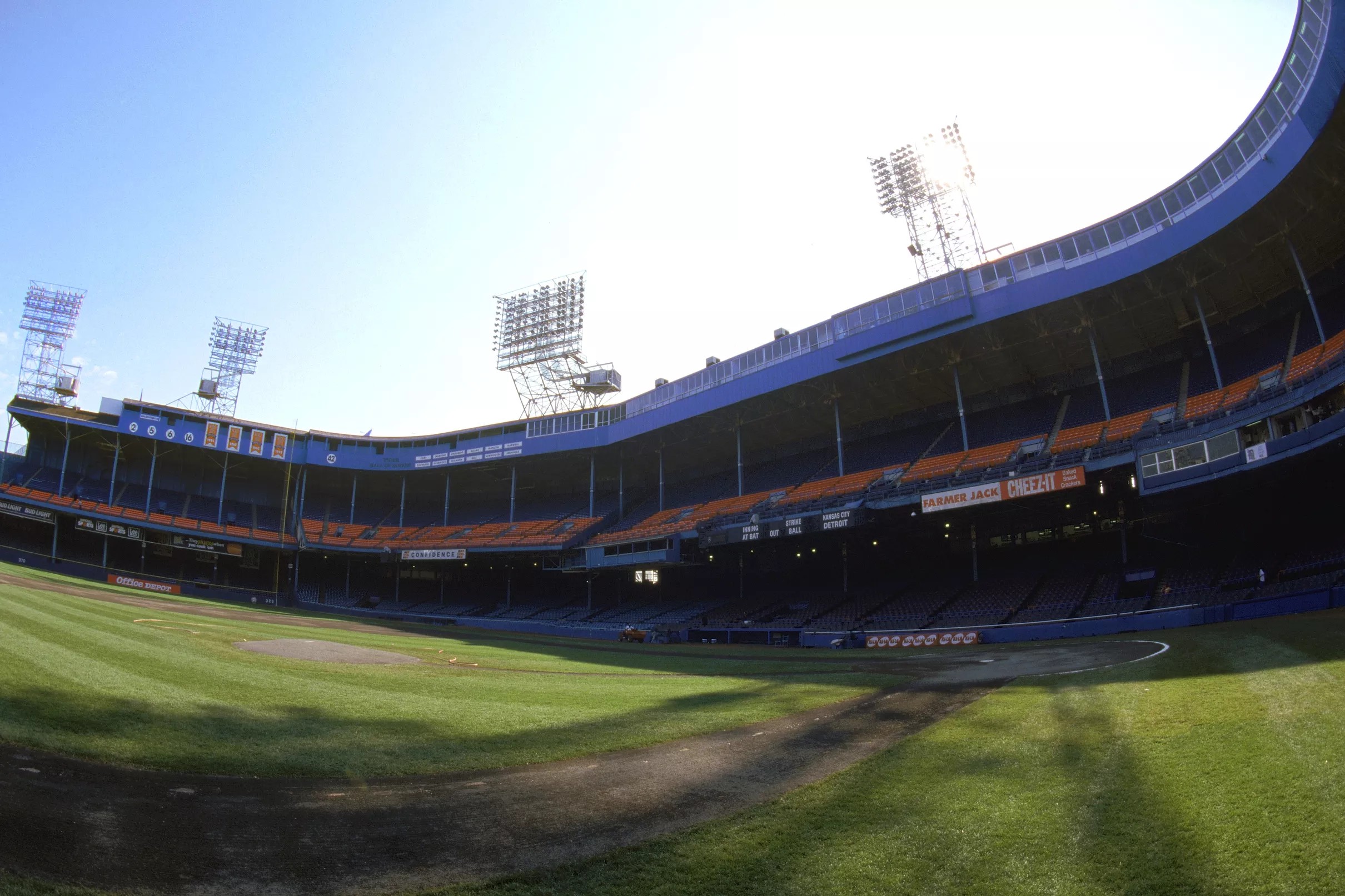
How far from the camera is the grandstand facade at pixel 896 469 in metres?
27.3

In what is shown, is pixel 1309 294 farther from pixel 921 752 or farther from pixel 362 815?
pixel 362 815

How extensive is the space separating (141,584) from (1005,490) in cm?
5869

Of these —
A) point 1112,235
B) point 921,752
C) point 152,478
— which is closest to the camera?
point 921,752

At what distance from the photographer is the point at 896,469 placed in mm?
40500

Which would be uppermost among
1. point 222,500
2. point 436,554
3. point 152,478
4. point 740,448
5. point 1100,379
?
point 1100,379

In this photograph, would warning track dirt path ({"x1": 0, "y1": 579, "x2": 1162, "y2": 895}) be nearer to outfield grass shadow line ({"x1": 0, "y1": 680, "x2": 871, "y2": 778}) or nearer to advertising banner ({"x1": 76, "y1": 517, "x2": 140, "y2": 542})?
outfield grass shadow line ({"x1": 0, "y1": 680, "x2": 871, "y2": 778})

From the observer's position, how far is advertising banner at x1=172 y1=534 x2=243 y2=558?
55.9m

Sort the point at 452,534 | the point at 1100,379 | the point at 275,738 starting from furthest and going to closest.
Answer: the point at 452,534, the point at 1100,379, the point at 275,738

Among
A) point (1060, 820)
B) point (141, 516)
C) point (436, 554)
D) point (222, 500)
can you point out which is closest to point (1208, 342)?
point (1060, 820)

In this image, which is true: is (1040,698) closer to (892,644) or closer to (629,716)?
(629,716)

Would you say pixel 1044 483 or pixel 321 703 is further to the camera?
pixel 1044 483

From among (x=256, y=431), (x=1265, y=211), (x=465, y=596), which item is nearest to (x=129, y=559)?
(x=256, y=431)

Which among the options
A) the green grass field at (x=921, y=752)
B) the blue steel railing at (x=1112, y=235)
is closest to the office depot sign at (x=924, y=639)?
the green grass field at (x=921, y=752)

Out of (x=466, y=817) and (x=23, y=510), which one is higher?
(x=23, y=510)
